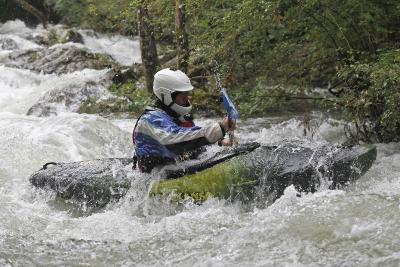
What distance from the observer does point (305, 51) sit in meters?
8.38

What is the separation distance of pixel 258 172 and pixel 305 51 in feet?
12.1

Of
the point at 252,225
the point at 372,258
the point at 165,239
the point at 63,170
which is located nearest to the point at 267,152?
the point at 252,225

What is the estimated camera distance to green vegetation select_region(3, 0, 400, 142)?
6.79 metres

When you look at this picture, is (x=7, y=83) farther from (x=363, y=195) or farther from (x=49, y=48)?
(x=363, y=195)

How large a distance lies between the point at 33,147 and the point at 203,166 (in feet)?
13.3

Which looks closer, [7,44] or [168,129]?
[168,129]

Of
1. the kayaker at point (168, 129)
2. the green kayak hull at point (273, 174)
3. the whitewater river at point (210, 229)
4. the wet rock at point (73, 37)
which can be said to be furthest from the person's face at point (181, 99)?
the wet rock at point (73, 37)

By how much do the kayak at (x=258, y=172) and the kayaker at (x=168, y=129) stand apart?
155mm

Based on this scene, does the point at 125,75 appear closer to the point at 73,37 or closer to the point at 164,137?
the point at 73,37

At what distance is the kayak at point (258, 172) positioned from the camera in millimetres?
4984

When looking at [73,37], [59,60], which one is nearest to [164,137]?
[59,60]

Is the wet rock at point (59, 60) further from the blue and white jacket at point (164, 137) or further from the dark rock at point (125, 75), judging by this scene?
the blue and white jacket at point (164, 137)

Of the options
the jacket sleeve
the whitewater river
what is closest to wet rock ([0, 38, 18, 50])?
the whitewater river

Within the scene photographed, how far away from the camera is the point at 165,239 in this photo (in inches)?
184
